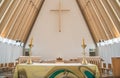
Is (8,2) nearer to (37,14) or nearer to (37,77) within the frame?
(37,14)

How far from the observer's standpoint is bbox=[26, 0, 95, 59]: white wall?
1162cm

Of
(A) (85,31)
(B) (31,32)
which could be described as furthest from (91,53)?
(B) (31,32)

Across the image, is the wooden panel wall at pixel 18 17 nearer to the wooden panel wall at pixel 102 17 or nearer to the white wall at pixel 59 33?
the white wall at pixel 59 33

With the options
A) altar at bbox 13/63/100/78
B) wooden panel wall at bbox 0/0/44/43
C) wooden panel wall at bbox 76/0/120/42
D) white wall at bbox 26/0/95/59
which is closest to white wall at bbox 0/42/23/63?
wooden panel wall at bbox 0/0/44/43

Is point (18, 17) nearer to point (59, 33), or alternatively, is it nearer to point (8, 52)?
point (8, 52)

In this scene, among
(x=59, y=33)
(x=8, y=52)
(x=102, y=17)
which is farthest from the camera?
(x=59, y=33)

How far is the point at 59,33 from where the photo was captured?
11883 mm

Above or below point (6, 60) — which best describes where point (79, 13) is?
above

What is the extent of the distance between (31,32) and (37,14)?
1.51 metres

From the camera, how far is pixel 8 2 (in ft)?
24.4

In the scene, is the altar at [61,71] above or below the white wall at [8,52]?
below

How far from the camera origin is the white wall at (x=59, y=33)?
11625 mm

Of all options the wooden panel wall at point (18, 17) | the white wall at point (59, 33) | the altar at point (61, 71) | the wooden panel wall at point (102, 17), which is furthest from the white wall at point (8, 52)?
the altar at point (61, 71)

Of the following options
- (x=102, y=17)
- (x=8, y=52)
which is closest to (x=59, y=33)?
(x=102, y=17)
